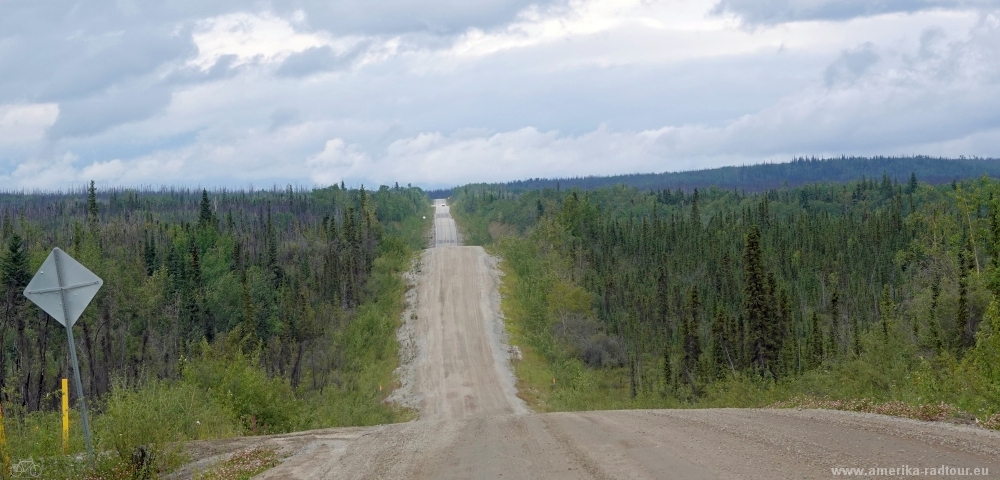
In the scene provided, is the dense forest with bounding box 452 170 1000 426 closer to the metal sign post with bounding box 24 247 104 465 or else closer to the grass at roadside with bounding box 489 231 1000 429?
the grass at roadside with bounding box 489 231 1000 429

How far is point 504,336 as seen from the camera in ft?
213

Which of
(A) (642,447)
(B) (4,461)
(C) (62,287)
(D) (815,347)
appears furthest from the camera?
(D) (815,347)

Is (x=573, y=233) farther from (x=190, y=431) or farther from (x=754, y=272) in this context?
(x=190, y=431)

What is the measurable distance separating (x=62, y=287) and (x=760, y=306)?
45.6 meters

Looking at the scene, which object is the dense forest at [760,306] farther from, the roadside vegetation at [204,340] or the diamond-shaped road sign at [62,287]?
the diamond-shaped road sign at [62,287]

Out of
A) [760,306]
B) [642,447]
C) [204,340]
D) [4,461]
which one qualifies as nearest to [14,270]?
[204,340]

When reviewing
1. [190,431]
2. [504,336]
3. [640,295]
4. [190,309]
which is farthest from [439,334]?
[190,431]

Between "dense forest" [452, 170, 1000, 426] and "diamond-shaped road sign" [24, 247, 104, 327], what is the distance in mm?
13256

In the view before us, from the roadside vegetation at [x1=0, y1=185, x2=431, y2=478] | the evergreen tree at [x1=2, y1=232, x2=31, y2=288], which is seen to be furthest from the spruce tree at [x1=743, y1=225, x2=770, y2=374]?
the evergreen tree at [x1=2, y1=232, x2=31, y2=288]

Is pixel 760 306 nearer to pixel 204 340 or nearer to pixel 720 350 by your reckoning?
pixel 720 350

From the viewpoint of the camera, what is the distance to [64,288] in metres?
11.3

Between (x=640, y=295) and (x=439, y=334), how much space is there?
104 ft

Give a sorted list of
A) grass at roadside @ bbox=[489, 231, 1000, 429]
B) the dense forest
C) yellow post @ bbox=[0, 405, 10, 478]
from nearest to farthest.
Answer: yellow post @ bbox=[0, 405, 10, 478] → grass at roadside @ bbox=[489, 231, 1000, 429] → the dense forest

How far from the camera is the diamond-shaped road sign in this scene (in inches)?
440
